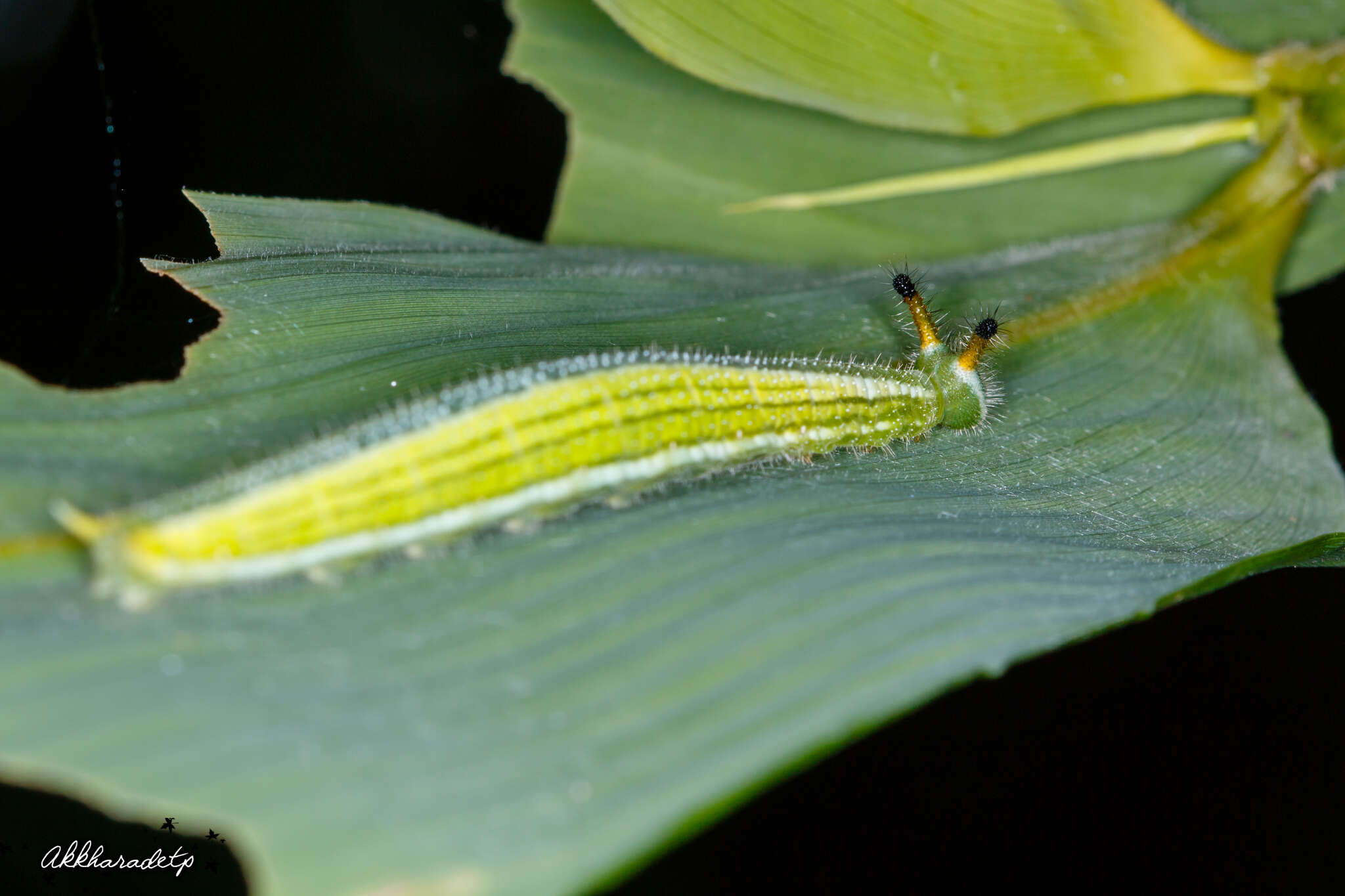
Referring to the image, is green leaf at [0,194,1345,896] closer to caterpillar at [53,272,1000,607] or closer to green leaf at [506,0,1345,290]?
caterpillar at [53,272,1000,607]

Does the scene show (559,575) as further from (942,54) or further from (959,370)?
(942,54)

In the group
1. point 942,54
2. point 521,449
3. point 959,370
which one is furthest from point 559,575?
point 942,54

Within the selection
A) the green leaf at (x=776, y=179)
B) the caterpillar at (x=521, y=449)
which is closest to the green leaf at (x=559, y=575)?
the caterpillar at (x=521, y=449)

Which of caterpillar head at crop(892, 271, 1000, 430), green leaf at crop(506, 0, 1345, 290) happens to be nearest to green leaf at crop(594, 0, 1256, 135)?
green leaf at crop(506, 0, 1345, 290)

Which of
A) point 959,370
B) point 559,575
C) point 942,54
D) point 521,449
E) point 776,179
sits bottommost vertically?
point 559,575

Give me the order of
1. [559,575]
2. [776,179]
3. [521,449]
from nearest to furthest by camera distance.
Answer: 1. [559,575]
2. [521,449]
3. [776,179]

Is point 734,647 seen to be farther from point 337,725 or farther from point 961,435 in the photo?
point 961,435

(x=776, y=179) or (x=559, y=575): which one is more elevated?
(x=776, y=179)

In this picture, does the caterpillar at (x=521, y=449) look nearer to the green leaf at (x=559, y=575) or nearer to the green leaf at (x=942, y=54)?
the green leaf at (x=559, y=575)
